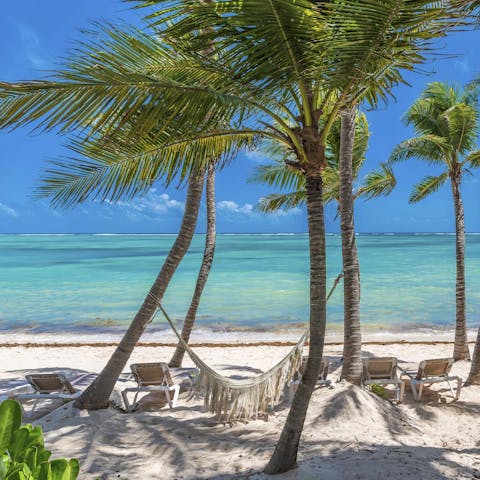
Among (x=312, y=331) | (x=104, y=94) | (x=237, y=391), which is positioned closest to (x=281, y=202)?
(x=237, y=391)

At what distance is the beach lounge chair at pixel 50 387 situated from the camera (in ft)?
15.7

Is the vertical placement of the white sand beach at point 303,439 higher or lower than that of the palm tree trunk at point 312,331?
lower

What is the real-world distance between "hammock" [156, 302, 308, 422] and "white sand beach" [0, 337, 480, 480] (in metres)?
0.27

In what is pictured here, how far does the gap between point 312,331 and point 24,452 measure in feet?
7.35

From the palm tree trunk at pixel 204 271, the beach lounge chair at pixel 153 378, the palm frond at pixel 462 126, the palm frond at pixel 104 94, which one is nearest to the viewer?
the palm frond at pixel 104 94

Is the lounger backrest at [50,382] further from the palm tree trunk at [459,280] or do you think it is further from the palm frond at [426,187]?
the palm frond at [426,187]

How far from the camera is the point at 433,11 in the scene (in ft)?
7.92

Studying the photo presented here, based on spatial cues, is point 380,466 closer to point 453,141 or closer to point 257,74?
point 257,74

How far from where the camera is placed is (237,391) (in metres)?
3.92

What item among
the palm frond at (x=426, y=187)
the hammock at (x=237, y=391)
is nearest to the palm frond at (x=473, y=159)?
the palm frond at (x=426, y=187)

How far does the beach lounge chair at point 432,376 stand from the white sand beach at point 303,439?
5.4 inches

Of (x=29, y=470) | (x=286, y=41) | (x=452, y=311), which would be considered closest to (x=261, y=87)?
(x=286, y=41)

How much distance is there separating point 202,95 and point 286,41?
1.78ft

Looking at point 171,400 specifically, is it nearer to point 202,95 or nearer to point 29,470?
point 202,95
